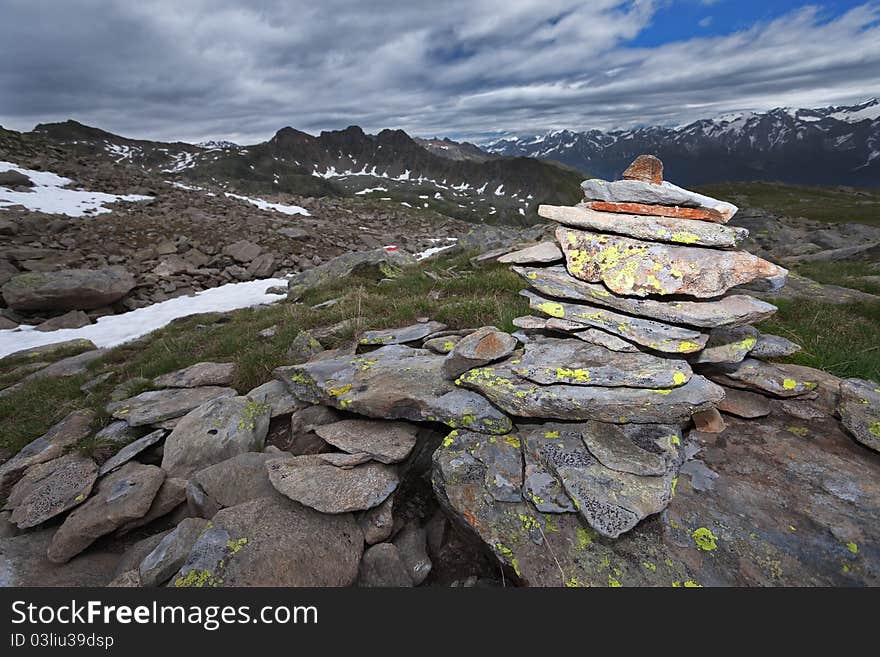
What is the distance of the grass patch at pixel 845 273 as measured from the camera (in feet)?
48.8

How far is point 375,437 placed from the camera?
18.0ft

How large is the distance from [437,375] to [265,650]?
151 inches

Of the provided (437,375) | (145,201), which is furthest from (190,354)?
(145,201)

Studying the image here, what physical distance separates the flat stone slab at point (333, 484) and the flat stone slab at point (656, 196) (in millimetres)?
5611

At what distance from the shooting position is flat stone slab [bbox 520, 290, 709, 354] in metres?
5.32

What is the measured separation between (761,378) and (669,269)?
2.04 metres

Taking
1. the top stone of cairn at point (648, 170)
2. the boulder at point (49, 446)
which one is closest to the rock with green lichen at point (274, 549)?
the boulder at point (49, 446)

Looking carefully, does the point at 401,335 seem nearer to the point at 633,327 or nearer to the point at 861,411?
the point at 633,327

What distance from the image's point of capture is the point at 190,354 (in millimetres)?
11391

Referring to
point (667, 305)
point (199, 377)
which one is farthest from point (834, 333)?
point (199, 377)

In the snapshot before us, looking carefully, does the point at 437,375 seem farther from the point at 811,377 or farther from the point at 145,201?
the point at 145,201

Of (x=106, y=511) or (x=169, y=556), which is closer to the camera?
(x=169, y=556)

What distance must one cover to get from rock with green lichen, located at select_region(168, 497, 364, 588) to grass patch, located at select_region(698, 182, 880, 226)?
4410 inches

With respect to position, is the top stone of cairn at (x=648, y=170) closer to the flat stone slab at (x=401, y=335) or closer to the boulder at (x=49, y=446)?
the flat stone slab at (x=401, y=335)
